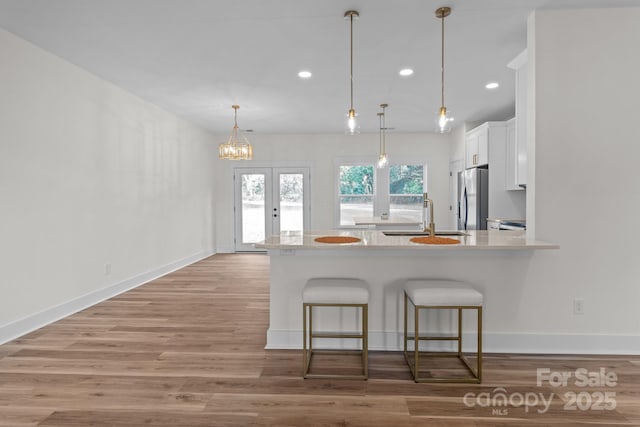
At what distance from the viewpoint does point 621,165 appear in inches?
108

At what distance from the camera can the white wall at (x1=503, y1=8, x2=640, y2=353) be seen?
2.74 m

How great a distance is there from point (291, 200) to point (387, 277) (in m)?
5.29

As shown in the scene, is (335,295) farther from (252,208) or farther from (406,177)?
(252,208)

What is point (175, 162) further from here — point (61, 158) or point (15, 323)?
point (15, 323)

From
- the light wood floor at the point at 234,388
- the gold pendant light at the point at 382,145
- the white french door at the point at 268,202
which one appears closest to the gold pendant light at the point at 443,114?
the light wood floor at the point at 234,388

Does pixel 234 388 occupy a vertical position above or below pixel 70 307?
below

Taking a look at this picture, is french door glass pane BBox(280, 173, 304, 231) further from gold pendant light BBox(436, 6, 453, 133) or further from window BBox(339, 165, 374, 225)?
gold pendant light BBox(436, 6, 453, 133)

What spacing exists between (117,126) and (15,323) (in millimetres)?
2452

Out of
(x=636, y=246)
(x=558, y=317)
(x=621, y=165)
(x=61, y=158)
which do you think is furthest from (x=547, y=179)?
(x=61, y=158)

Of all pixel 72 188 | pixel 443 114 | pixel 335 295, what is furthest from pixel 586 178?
pixel 72 188

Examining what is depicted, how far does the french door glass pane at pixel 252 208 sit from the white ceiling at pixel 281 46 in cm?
270

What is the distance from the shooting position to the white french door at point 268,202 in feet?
26.0

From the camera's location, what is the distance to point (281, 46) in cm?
343

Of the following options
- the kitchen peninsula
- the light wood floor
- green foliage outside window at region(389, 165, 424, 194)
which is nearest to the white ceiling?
the kitchen peninsula
